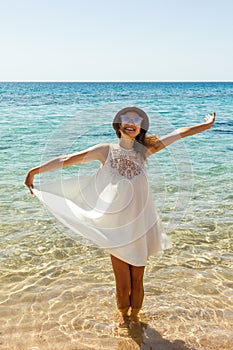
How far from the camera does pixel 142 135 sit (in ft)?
12.1

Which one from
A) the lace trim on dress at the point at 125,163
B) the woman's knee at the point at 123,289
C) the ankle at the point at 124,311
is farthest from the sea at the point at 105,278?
the lace trim on dress at the point at 125,163

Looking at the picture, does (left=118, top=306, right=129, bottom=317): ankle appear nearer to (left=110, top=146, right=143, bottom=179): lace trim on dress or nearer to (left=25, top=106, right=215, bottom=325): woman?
(left=25, top=106, right=215, bottom=325): woman

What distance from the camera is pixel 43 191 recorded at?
3.94m

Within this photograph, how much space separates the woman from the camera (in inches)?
141

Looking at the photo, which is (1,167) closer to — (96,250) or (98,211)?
(96,250)

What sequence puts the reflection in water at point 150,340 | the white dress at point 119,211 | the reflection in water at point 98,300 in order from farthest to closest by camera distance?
the reflection in water at point 98,300 → the reflection in water at point 150,340 → the white dress at point 119,211

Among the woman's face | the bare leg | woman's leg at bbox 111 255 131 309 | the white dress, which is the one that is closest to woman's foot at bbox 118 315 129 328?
the bare leg

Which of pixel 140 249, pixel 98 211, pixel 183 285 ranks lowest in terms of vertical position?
pixel 183 285

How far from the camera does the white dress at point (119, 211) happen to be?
3586 millimetres

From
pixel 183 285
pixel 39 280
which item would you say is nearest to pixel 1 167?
pixel 39 280

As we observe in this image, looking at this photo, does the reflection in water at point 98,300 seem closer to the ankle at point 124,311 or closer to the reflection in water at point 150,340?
the reflection in water at point 150,340

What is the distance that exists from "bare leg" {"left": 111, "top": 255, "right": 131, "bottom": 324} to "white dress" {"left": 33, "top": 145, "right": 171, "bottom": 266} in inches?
7.4

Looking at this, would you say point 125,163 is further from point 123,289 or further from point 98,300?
point 98,300

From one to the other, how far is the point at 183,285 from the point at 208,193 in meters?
3.71
